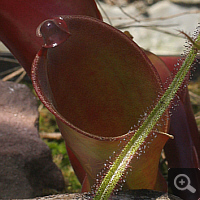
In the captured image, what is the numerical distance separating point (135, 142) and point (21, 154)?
41cm

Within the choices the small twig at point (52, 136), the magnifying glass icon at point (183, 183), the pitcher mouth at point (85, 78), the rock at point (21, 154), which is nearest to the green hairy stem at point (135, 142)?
the pitcher mouth at point (85, 78)

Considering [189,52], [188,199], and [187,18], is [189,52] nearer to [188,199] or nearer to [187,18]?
[188,199]

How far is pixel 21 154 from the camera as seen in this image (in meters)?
0.63

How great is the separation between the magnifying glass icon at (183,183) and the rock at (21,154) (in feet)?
1.02

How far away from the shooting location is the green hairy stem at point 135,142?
264mm

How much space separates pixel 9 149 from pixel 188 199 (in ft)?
1.18

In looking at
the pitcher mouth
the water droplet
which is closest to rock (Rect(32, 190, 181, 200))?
the pitcher mouth

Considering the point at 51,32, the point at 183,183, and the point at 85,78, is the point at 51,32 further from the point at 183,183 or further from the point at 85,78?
the point at 183,183

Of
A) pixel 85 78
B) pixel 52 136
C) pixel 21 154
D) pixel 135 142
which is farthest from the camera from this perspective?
pixel 52 136

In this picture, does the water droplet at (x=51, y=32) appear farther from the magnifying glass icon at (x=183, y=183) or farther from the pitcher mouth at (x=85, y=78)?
the magnifying glass icon at (x=183, y=183)

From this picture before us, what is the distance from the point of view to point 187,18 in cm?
172

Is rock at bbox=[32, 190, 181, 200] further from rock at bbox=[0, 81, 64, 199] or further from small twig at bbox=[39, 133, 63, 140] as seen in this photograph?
small twig at bbox=[39, 133, 63, 140]

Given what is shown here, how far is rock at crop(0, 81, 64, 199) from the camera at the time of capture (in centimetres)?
60

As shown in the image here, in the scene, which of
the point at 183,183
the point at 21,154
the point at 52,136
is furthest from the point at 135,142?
the point at 52,136
